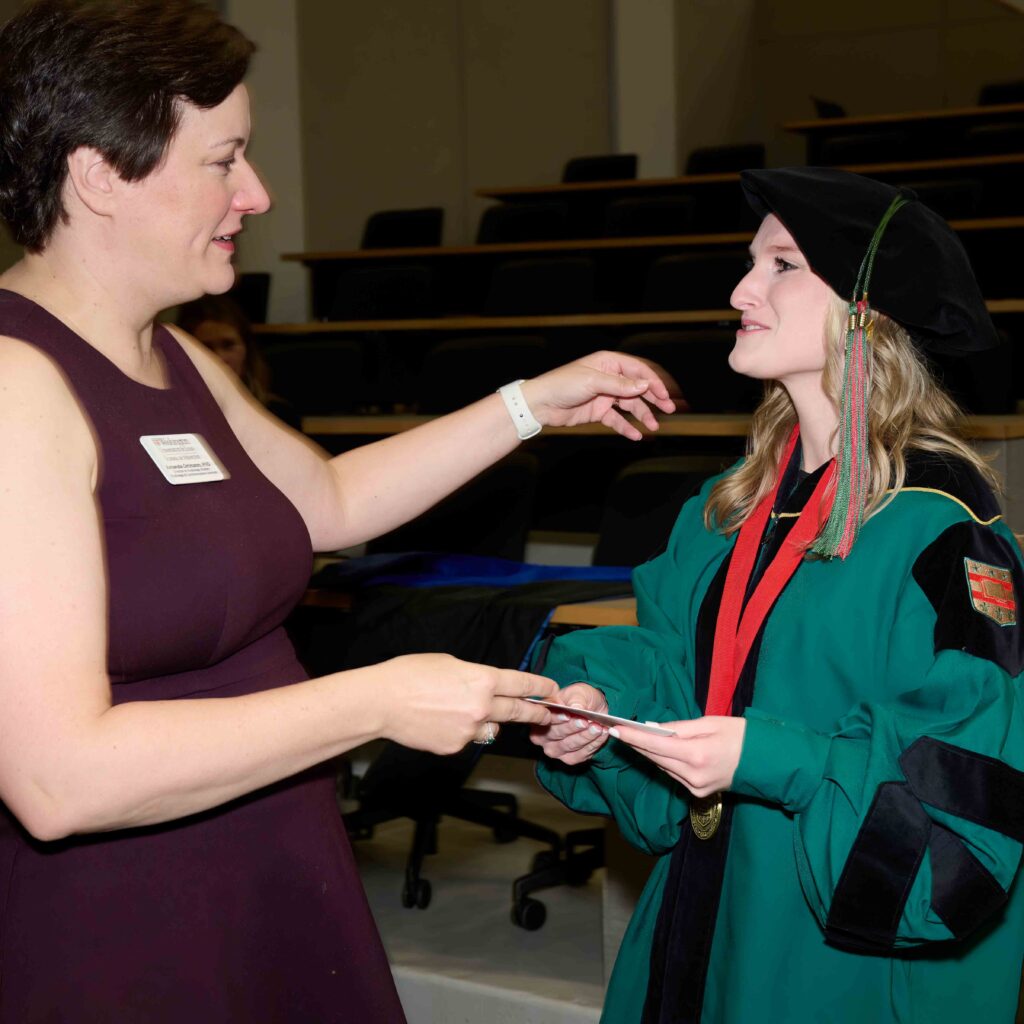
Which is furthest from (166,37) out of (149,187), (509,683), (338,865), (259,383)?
(259,383)

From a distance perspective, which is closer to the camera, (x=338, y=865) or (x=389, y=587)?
(x=338, y=865)

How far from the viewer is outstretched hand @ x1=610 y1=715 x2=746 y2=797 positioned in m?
1.48

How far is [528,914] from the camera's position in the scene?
11.4 ft

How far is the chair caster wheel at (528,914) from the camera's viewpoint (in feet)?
11.4

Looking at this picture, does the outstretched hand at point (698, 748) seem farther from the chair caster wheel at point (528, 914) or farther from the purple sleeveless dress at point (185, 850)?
the chair caster wheel at point (528, 914)

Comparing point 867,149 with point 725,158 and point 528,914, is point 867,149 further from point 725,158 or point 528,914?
point 528,914

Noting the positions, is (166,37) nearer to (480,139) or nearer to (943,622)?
(943,622)

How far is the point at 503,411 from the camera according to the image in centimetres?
199

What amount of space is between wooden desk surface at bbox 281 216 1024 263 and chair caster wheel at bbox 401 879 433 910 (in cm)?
492

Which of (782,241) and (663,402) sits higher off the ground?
(782,241)

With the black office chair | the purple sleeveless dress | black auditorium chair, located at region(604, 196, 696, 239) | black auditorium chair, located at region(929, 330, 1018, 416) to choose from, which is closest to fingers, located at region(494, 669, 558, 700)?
the purple sleeveless dress

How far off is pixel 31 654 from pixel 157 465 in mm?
285

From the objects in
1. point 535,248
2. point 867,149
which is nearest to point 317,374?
point 535,248

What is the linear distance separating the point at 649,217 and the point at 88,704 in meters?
7.74
